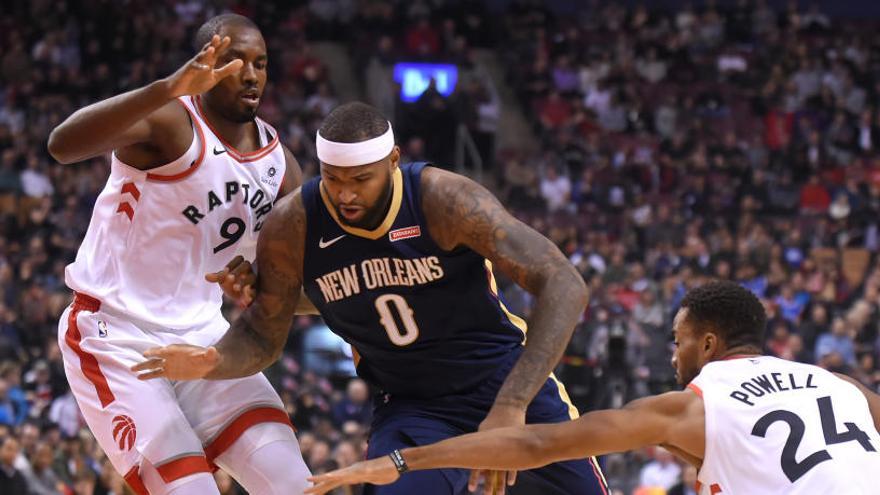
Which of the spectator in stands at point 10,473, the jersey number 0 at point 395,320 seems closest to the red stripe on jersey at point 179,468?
the jersey number 0 at point 395,320

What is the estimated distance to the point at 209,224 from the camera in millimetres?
5441

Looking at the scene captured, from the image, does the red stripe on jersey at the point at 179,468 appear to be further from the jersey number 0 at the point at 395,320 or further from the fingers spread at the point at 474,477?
the fingers spread at the point at 474,477

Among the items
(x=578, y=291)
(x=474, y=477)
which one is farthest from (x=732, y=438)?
(x=474, y=477)

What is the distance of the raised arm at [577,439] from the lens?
4.51 m

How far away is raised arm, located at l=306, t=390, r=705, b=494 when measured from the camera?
14.8 feet

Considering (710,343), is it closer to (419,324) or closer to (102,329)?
(419,324)

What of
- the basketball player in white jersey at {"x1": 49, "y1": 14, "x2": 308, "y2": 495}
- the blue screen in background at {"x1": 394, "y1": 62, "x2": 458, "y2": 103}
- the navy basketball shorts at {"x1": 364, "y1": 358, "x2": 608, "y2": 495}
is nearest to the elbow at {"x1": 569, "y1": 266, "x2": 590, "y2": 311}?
the navy basketball shorts at {"x1": 364, "y1": 358, "x2": 608, "y2": 495}

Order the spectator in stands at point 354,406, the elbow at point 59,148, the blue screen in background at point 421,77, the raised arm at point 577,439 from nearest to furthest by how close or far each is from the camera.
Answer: the raised arm at point 577,439 → the elbow at point 59,148 → the spectator in stands at point 354,406 → the blue screen in background at point 421,77

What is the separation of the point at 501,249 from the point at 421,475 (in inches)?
37.1

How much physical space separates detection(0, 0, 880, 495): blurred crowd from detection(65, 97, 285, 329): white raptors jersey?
6121 mm

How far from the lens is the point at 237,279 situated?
5348 mm

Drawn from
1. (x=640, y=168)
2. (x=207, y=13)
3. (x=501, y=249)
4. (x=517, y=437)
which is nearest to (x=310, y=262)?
(x=501, y=249)

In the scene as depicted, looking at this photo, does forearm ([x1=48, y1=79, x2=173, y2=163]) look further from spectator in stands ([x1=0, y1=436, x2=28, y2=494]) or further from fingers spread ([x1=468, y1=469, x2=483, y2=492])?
spectator in stands ([x1=0, y1=436, x2=28, y2=494])

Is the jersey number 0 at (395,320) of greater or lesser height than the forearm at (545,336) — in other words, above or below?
below
